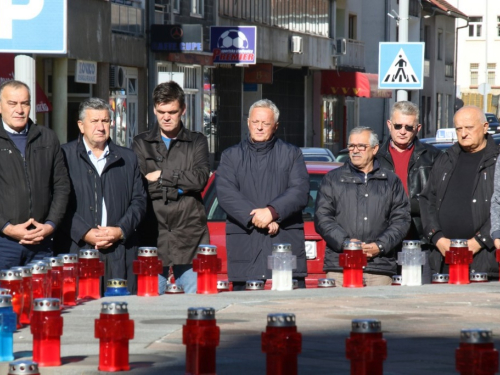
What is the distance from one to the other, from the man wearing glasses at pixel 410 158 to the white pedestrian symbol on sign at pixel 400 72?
11934 millimetres

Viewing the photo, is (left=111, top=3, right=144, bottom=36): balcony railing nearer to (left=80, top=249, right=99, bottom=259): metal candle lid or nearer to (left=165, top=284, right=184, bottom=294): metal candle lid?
(left=165, top=284, right=184, bottom=294): metal candle lid

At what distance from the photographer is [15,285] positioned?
6.22 m

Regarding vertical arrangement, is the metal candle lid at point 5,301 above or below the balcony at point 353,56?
below

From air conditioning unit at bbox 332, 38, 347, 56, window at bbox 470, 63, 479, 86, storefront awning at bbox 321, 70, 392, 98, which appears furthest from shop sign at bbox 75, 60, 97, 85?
window at bbox 470, 63, 479, 86

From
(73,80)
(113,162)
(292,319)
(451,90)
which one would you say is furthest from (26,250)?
(451,90)

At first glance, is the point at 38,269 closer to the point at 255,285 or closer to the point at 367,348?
the point at 255,285

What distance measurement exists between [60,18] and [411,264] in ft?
9.68

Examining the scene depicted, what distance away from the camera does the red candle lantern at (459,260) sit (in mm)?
7941

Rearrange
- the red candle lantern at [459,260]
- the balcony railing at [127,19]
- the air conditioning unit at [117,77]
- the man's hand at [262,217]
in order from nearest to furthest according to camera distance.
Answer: the red candle lantern at [459,260] < the man's hand at [262,217] < the air conditioning unit at [117,77] < the balcony railing at [127,19]

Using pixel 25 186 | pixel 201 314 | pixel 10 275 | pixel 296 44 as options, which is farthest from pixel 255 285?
pixel 296 44

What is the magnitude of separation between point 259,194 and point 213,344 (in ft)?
13.7

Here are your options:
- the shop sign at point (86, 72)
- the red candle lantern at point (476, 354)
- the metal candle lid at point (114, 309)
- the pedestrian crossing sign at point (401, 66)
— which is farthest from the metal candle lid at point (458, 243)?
the shop sign at point (86, 72)

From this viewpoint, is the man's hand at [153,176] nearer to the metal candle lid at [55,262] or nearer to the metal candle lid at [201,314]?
the metal candle lid at [55,262]

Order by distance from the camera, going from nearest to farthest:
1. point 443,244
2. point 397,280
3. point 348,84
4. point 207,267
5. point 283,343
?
point 283,343 → point 207,267 → point 397,280 → point 443,244 → point 348,84
